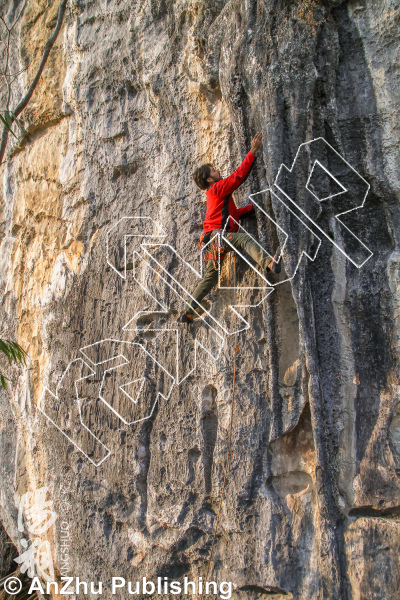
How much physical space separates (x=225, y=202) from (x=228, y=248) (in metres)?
0.27

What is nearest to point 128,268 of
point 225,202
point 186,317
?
point 186,317

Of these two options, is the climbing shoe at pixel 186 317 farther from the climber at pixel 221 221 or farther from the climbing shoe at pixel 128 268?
the climbing shoe at pixel 128 268

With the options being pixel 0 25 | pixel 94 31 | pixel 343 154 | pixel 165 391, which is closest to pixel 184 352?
pixel 165 391

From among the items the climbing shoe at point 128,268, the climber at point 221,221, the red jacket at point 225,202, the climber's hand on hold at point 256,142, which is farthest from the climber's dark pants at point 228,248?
the climbing shoe at point 128,268

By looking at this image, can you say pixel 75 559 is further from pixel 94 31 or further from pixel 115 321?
pixel 94 31

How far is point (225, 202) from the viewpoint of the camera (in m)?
2.80

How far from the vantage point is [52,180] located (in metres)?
4.05

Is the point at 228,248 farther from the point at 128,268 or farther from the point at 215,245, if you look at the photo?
the point at 128,268

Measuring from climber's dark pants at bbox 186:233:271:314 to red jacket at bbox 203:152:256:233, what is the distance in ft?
0.34

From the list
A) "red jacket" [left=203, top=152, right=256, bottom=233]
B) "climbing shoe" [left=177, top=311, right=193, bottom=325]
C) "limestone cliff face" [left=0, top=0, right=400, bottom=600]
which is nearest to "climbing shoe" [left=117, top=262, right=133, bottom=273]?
"limestone cliff face" [left=0, top=0, right=400, bottom=600]

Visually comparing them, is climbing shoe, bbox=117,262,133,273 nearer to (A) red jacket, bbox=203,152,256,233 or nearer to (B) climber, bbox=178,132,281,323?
(B) climber, bbox=178,132,281,323

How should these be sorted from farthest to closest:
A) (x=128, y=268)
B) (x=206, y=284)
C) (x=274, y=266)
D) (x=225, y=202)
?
(x=128, y=268)
(x=206, y=284)
(x=225, y=202)
(x=274, y=266)

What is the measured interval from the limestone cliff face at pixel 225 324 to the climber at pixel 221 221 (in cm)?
11

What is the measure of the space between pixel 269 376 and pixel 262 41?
189cm
